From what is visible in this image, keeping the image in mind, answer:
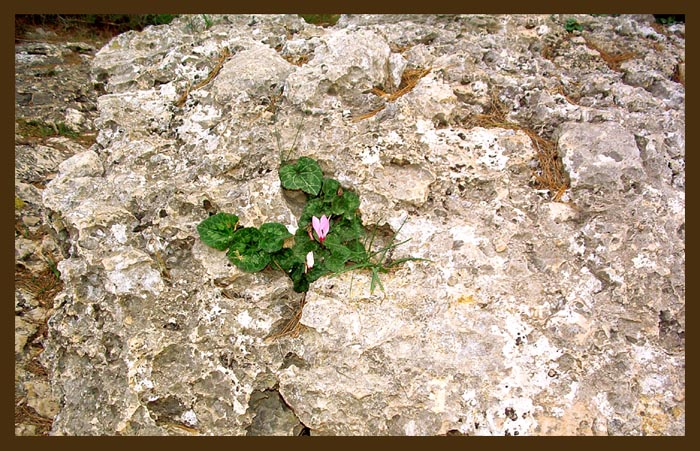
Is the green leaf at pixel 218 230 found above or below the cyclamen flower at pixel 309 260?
above

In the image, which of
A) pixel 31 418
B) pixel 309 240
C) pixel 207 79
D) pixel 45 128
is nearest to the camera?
pixel 31 418

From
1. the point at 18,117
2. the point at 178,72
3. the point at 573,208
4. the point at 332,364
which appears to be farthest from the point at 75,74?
the point at 573,208

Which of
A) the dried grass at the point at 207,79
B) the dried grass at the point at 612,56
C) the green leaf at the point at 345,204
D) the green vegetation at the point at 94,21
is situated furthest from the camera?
the green vegetation at the point at 94,21

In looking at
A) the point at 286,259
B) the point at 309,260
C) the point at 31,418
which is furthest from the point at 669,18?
the point at 31,418

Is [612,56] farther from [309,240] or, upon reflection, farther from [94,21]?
[94,21]

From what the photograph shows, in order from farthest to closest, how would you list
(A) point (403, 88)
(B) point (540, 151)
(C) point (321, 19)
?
(C) point (321, 19) → (A) point (403, 88) → (B) point (540, 151)

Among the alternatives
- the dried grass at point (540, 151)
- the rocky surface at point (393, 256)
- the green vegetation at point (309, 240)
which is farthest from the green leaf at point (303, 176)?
the dried grass at point (540, 151)

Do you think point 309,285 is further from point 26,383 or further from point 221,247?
point 26,383

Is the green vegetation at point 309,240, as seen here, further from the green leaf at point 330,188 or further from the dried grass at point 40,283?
the dried grass at point 40,283
